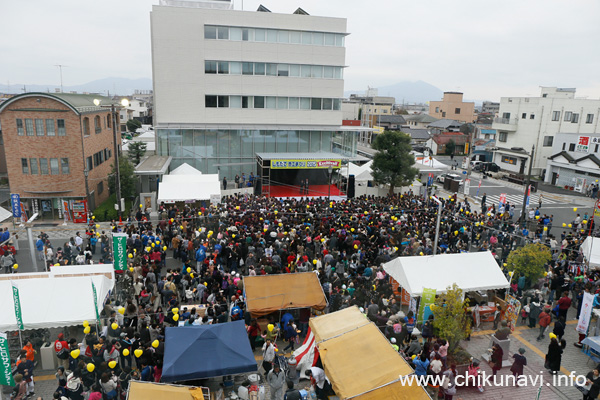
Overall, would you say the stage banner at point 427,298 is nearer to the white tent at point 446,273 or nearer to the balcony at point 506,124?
the white tent at point 446,273

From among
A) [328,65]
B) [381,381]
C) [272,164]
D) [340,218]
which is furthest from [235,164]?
[381,381]

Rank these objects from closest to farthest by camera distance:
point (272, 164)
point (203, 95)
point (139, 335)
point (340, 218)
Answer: point (139, 335) → point (340, 218) → point (272, 164) → point (203, 95)

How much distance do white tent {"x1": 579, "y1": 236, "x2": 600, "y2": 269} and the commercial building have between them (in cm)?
8090

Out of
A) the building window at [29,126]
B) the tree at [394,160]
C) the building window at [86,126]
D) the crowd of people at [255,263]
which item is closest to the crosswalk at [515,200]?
the tree at [394,160]

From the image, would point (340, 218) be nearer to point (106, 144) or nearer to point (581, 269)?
point (581, 269)

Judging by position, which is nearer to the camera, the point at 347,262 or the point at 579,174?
the point at 347,262

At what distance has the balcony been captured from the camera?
46.9 metres

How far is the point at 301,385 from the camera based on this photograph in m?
9.94

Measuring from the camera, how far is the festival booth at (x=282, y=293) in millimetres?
11496

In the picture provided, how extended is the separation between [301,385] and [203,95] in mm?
25882

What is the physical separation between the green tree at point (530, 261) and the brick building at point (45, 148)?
72.1 feet

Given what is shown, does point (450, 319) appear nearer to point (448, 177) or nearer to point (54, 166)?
point (54, 166)

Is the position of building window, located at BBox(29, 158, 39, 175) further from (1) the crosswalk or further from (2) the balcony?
(2) the balcony

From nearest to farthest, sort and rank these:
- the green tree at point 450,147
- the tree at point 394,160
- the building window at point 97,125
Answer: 1. the building window at point 97,125
2. the tree at point 394,160
3. the green tree at point 450,147
